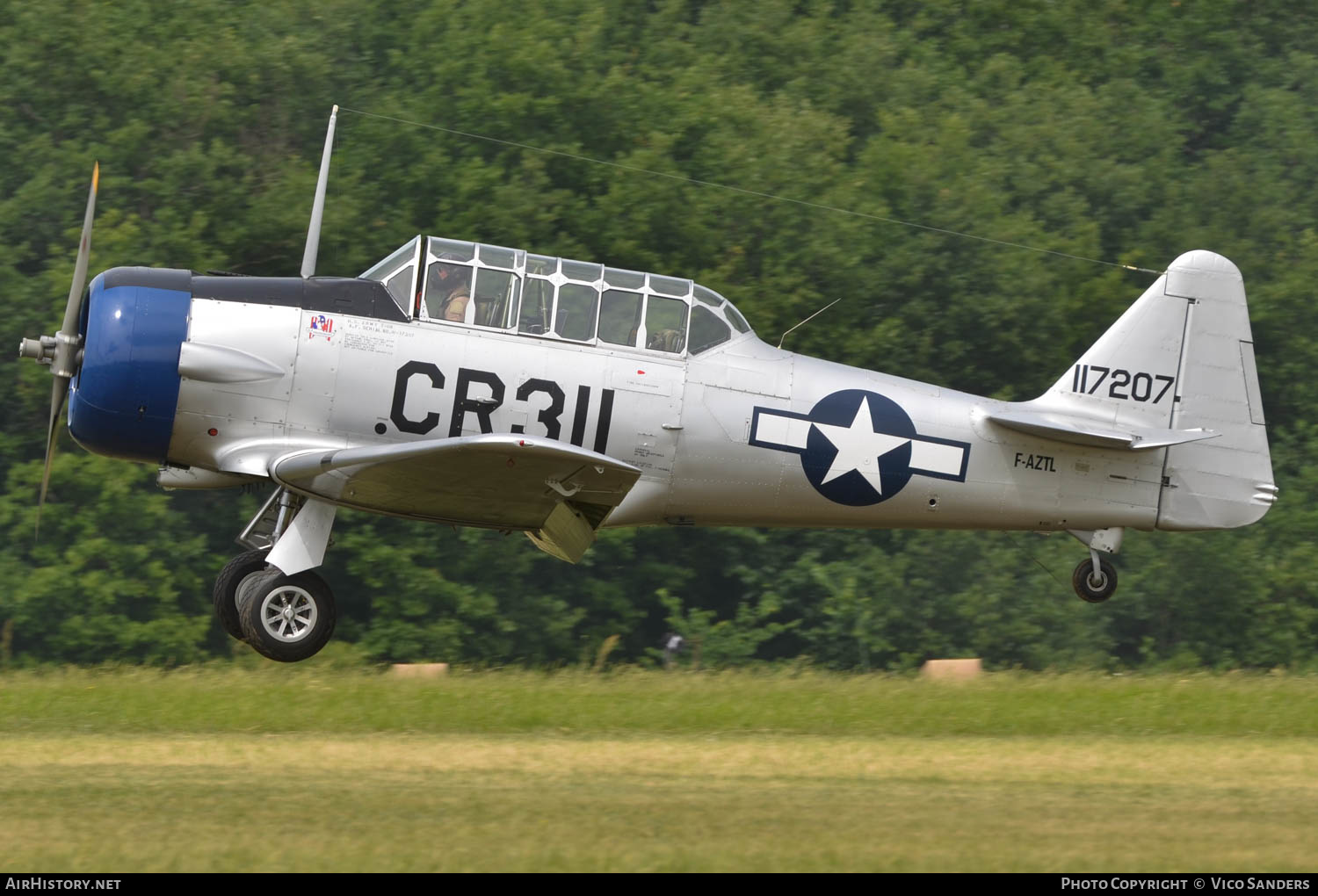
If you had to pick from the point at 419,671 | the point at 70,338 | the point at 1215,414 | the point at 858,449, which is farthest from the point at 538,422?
the point at 1215,414

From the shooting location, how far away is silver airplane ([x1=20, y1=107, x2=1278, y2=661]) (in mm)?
9789

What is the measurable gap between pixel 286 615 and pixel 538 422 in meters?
1.97

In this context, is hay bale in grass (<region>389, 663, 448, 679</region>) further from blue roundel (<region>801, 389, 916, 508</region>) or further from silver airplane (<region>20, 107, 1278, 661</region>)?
blue roundel (<region>801, 389, 916, 508</region>)

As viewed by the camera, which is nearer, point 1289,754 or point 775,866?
point 775,866

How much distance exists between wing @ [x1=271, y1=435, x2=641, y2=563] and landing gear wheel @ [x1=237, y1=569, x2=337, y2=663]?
0.59 metres

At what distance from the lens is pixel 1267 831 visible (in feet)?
22.5

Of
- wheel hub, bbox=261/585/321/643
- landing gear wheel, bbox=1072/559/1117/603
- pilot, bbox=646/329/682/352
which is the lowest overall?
wheel hub, bbox=261/585/321/643

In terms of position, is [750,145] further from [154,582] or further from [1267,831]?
[1267,831]

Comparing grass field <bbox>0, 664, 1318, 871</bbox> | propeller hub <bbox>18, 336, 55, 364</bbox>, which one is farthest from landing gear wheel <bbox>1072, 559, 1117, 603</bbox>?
propeller hub <bbox>18, 336, 55, 364</bbox>

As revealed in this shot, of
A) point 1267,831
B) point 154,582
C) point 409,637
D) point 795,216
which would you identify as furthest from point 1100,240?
point 1267,831

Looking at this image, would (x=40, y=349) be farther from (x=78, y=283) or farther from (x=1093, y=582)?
(x=1093, y=582)

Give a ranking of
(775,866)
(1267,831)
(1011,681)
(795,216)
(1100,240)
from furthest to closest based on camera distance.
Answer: (1100,240)
(795,216)
(1011,681)
(1267,831)
(775,866)

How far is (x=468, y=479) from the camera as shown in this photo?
938 centimetres
